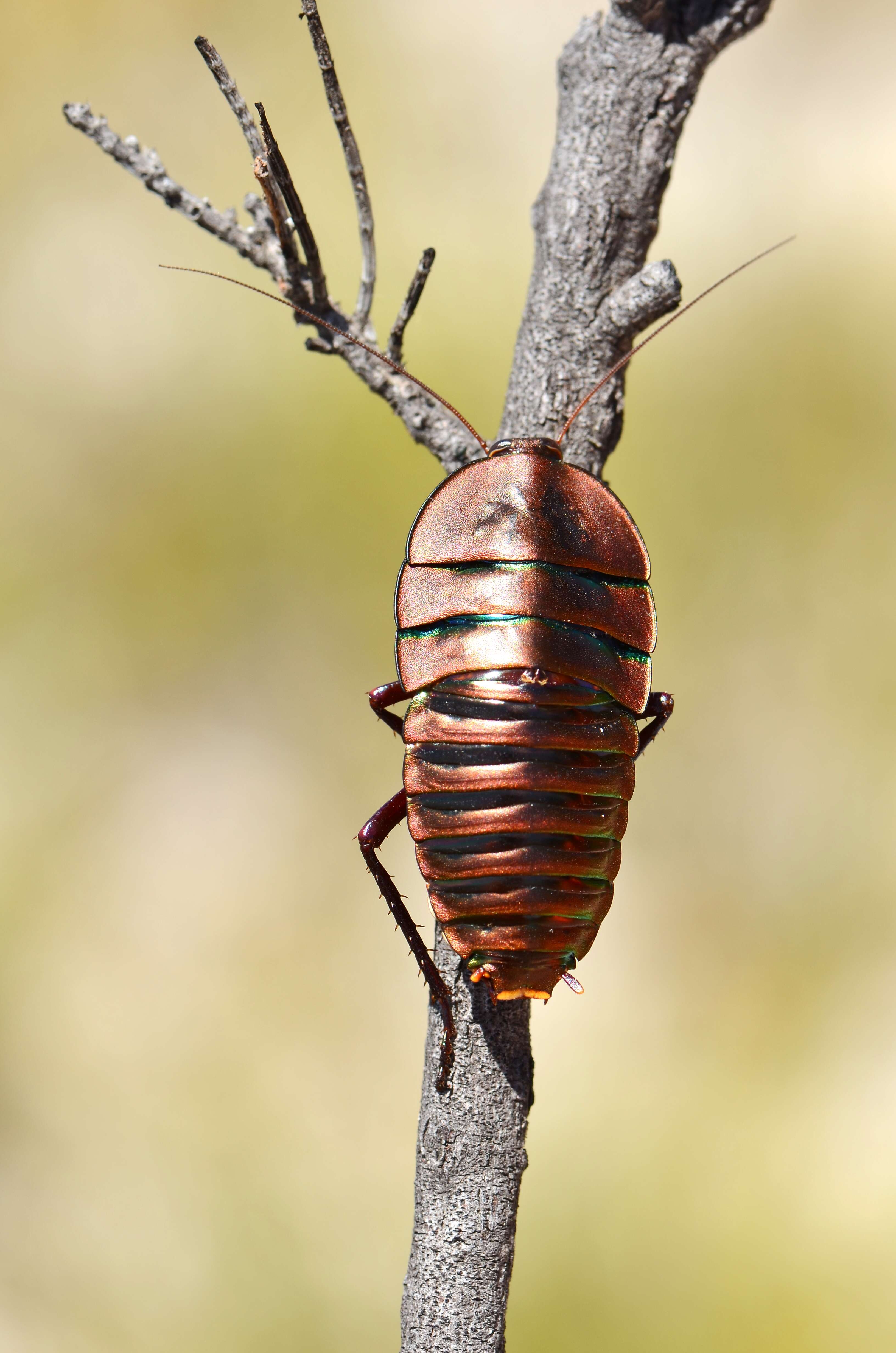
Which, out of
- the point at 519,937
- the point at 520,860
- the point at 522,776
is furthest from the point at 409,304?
the point at 519,937

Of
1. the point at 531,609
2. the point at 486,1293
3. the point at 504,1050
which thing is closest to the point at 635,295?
the point at 531,609

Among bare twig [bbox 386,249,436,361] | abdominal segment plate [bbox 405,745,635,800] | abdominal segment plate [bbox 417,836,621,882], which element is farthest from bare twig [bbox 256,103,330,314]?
abdominal segment plate [bbox 417,836,621,882]

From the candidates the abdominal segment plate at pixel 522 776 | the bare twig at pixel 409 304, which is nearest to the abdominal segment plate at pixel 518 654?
the abdominal segment plate at pixel 522 776

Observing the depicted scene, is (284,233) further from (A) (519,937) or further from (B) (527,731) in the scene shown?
(A) (519,937)

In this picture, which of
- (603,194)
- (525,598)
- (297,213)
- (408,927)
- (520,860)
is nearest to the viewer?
(520,860)

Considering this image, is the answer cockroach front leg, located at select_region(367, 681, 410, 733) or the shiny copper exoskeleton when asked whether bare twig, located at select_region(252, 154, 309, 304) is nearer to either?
the shiny copper exoskeleton

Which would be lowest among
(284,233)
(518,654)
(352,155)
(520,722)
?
(520,722)

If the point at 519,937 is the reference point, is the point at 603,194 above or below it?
above

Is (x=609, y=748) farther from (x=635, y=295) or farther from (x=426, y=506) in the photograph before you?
(x=635, y=295)
